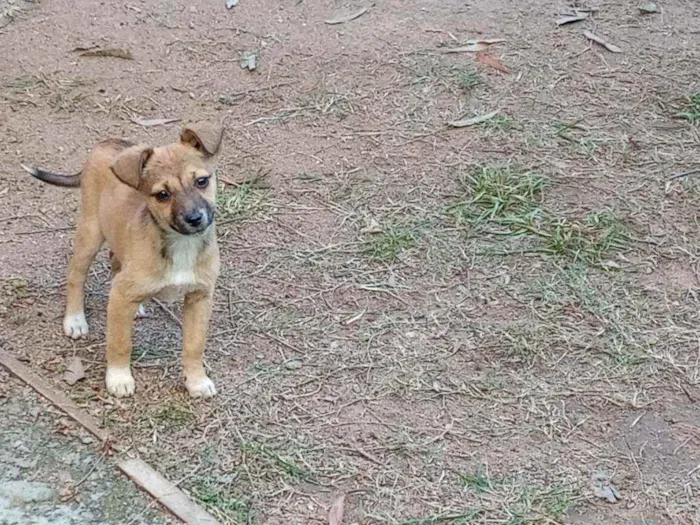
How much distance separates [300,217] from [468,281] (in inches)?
42.0

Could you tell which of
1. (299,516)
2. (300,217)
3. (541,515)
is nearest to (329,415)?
(299,516)

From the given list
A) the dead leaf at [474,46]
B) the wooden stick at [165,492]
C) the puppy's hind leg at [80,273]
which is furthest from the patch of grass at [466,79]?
the wooden stick at [165,492]

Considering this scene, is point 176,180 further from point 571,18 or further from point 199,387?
point 571,18

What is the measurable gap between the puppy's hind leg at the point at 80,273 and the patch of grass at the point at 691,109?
3874 mm

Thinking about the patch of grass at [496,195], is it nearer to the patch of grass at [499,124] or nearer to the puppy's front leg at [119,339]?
the patch of grass at [499,124]

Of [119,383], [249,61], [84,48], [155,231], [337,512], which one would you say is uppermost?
[155,231]

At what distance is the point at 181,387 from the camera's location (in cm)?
469

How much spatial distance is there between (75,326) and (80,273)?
0.24 meters

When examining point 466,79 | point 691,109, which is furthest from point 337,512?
point 691,109

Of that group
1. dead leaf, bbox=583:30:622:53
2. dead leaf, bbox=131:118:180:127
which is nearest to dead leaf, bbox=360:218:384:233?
dead leaf, bbox=131:118:180:127

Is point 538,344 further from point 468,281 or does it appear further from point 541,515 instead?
point 541,515

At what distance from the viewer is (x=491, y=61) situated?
7613 mm

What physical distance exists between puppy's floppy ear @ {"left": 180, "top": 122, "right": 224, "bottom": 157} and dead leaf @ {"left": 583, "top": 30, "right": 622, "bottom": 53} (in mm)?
4277

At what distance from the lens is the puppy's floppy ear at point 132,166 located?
4172 mm
